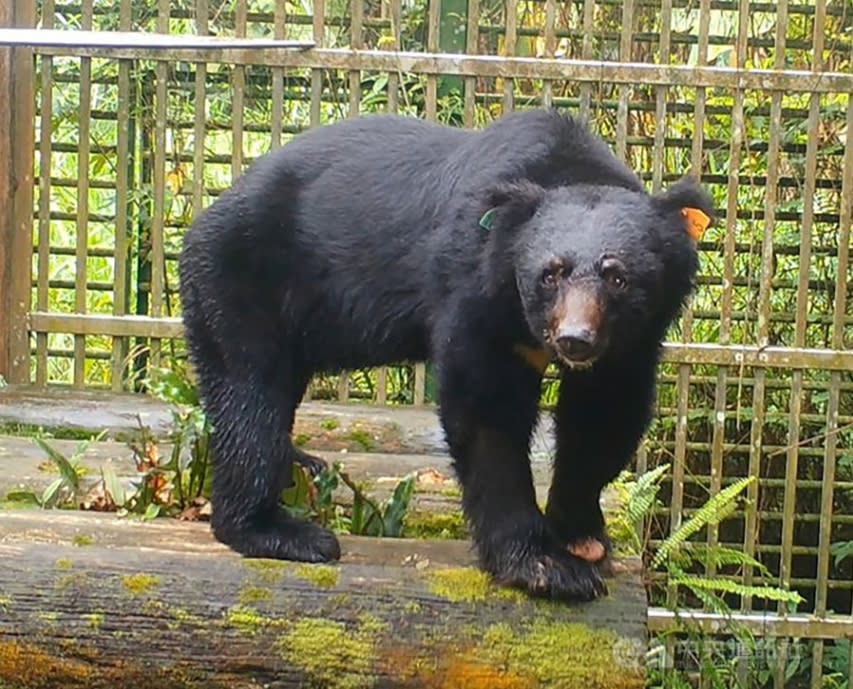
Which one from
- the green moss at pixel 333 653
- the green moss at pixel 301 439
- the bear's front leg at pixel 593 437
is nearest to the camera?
the green moss at pixel 333 653

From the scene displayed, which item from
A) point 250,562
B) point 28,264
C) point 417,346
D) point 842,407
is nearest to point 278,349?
point 417,346

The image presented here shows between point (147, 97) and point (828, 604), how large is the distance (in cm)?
388

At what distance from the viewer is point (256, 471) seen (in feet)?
12.0

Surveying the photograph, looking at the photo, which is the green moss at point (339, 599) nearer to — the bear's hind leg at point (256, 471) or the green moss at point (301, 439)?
the bear's hind leg at point (256, 471)

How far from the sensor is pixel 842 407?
6.07 metres

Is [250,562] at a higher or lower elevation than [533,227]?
lower

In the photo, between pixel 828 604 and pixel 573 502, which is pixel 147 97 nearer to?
pixel 573 502

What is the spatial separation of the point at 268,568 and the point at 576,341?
99 centimetres

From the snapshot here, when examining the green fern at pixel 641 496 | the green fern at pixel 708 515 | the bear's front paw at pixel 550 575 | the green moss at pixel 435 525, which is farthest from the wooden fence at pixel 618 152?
the bear's front paw at pixel 550 575

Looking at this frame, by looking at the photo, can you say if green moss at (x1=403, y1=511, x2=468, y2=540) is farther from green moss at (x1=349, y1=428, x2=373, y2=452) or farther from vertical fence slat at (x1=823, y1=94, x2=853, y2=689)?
vertical fence slat at (x1=823, y1=94, x2=853, y2=689)

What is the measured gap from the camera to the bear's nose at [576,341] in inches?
114

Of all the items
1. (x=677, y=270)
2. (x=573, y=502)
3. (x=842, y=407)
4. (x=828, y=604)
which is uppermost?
(x=677, y=270)

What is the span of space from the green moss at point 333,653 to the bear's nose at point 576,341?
790 millimetres

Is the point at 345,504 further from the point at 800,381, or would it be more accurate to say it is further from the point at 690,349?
the point at 800,381
